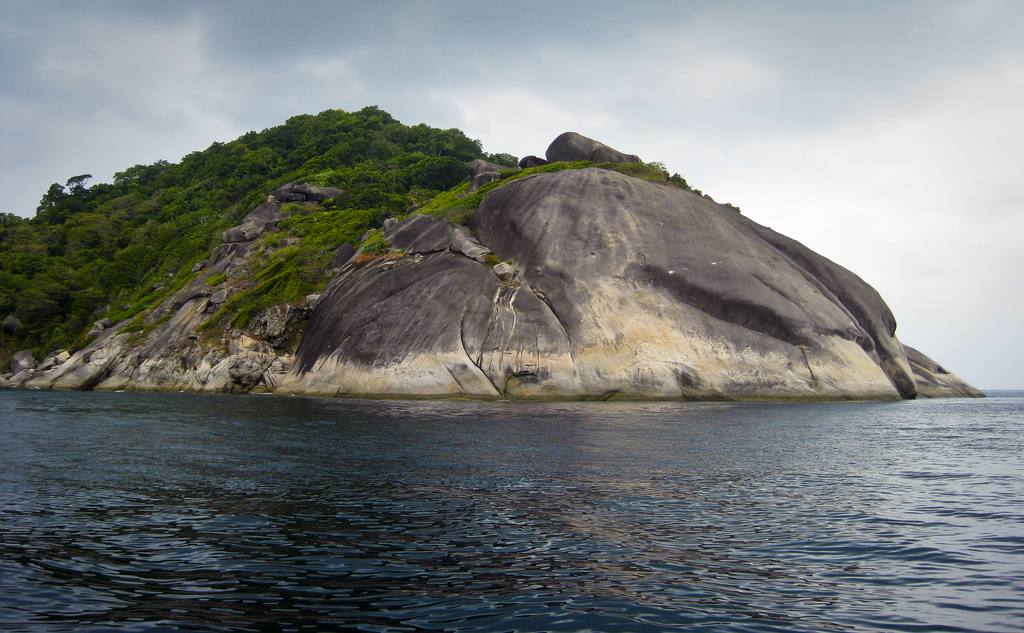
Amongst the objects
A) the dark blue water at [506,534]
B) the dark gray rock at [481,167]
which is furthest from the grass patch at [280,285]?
the dark blue water at [506,534]

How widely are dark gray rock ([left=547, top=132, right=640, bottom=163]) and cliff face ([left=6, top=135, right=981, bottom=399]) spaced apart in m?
11.1

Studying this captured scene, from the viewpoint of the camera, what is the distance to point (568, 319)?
124 ft

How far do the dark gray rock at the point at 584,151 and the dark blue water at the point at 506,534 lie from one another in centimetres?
4744

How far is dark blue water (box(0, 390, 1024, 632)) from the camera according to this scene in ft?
18.5

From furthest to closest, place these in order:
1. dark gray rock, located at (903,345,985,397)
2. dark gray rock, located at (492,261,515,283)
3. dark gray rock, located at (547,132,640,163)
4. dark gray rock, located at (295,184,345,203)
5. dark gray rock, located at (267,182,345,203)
A: 1. dark gray rock, located at (295,184,345,203)
2. dark gray rock, located at (267,182,345,203)
3. dark gray rock, located at (547,132,640,163)
4. dark gray rock, located at (903,345,985,397)
5. dark gray rock, located at (492,261,515,283)

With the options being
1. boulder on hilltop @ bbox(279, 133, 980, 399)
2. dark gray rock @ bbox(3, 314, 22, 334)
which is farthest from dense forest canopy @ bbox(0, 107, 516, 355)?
boulder on hilltop @ bbox(279, 133, 980, 399)

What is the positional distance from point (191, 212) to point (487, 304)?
228ft

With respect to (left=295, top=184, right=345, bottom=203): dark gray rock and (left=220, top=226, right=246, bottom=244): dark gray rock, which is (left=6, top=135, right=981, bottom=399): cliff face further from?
(left=295, top=184, right=345, bottom=203): dark gray rock

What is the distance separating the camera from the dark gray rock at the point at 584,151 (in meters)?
60.5

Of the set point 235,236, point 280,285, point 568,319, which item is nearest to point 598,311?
point 568,319

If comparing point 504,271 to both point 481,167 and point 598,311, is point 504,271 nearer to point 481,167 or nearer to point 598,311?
point 598,311

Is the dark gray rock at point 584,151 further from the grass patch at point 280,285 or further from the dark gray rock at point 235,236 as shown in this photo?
the dark gray rock at point 235,236

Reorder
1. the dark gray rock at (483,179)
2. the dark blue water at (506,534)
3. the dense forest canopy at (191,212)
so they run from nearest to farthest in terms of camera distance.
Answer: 1. the dark blue water at (506,534)
2. the dark gray rock at (483,179)
3. the dense forest canopy at (191,212)

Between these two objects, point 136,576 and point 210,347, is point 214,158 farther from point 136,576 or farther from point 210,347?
point 136,576
